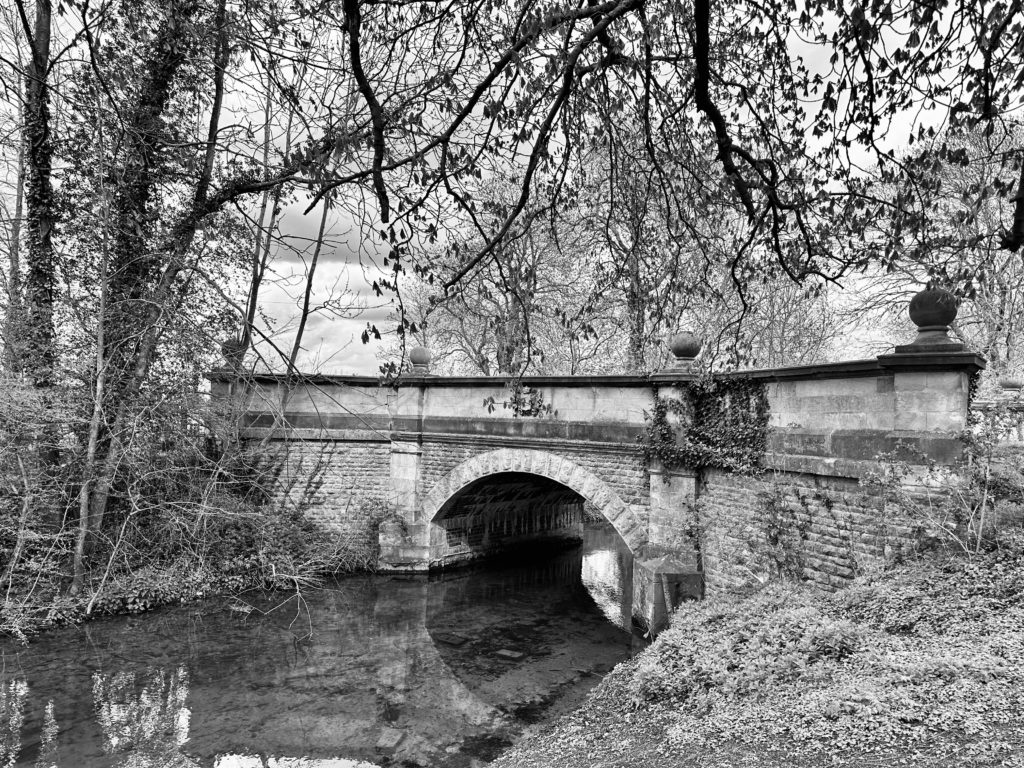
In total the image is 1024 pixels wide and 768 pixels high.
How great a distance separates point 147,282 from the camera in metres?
8.36

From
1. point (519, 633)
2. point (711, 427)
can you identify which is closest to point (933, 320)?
point (711, 427)

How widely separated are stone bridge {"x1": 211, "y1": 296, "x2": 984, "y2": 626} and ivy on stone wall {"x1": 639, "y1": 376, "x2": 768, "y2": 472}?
142 millimetres

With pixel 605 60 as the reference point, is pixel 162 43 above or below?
above

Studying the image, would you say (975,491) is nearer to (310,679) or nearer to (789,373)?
(789,373)

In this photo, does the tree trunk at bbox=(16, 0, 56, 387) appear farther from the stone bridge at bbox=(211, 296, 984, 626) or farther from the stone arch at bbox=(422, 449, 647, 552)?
the stone arch at bbox=(422, 449, 647, 552)

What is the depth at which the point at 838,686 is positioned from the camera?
3471 mm

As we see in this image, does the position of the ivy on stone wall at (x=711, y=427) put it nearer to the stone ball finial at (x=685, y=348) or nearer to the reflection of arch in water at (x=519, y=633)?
the stone ball finial at (x=685, y=348)

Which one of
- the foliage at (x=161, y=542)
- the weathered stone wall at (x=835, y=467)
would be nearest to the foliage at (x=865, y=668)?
the weathered stone wall at (x=835, y=467)

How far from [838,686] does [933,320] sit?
3.71m

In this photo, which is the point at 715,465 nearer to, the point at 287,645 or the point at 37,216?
the point at 287,645

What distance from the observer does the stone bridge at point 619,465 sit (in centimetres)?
579

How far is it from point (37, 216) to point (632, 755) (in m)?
10.8

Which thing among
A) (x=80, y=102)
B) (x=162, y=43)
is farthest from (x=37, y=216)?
(x=162, y=43)

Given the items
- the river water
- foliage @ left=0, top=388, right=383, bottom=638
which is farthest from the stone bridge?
the river water
